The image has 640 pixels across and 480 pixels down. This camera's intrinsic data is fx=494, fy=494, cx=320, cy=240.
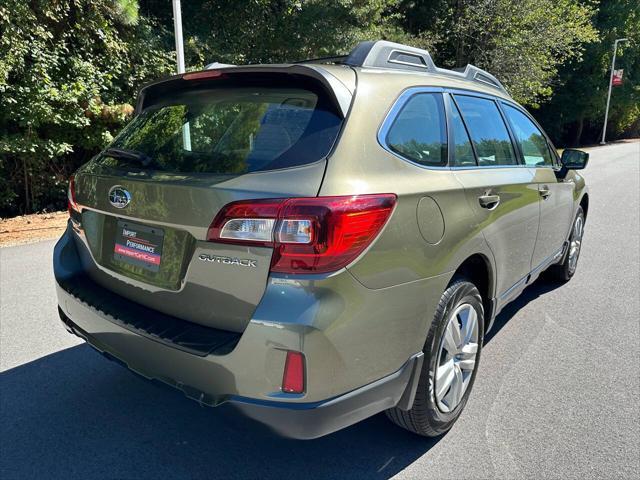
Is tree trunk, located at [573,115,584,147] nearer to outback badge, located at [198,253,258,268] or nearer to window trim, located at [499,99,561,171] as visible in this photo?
window trim, located at [499,99,561,171]

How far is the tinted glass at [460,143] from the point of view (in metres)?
2.77

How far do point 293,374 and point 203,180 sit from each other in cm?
87

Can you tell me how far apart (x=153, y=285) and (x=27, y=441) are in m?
1.21

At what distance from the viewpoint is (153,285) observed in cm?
226

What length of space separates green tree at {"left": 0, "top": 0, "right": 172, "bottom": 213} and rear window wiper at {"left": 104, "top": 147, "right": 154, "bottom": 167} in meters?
7.13

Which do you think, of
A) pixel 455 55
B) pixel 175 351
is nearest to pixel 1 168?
pixel 175 351

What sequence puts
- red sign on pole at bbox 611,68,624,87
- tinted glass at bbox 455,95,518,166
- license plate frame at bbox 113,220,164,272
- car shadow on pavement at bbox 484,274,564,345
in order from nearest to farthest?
license plate frame at bbox 113,220,164,272
tinted glass at bbox 455,95,518,166
car shadow on pavement at bbox 484,274,564,345
red sign on pole at bbox 611,68,624,87

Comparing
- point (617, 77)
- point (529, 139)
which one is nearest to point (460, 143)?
point (529, 139)

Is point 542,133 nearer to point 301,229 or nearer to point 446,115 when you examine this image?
point 446,115

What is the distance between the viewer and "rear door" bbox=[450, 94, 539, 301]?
2.79 meters

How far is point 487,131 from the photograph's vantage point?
10.7 feet

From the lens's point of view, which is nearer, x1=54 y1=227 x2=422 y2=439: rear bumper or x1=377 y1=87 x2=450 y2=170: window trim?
x1=54 y1=227 x2=422 y2=439: rear bumper

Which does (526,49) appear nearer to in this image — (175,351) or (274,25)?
(274,25)

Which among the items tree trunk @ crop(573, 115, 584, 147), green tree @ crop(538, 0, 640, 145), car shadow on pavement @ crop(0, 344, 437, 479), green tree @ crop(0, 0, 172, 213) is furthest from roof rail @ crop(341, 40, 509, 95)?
tree trunk @ crop(573, 115, 584, 147)
